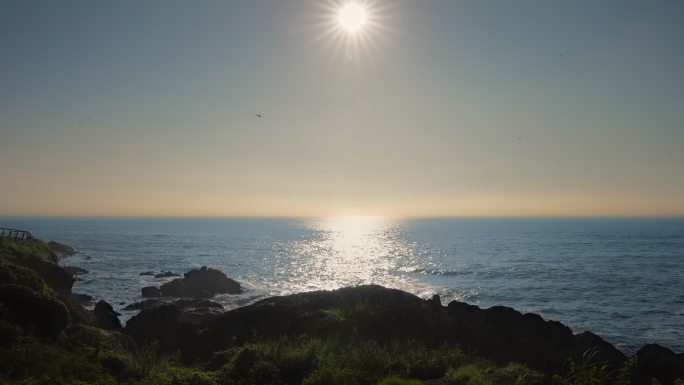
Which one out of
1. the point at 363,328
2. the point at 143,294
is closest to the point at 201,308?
the point at 143,294

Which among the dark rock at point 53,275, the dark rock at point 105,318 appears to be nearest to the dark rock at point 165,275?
the dark rock at point 53,275

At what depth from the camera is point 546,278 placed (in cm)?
5697

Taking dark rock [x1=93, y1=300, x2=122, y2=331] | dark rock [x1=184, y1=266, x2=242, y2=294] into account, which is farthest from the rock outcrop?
dark rock [x1=184, y1=266, x2=242, y2=294]

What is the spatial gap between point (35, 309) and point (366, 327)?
12.8m

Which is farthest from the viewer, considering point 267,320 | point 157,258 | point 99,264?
point 157,258

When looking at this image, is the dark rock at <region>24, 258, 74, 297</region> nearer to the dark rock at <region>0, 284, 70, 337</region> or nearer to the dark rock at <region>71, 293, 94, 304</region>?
the dark rock at <region>71, 293, 94, 304</region>

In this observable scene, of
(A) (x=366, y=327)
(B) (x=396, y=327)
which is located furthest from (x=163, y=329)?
(B) (x=396, y=327)

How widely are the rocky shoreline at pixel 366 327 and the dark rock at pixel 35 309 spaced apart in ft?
0.10

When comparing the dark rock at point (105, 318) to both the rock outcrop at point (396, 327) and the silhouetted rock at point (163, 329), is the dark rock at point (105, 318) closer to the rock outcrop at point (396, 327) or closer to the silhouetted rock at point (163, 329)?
the silhouetted rock at point (163, 329)

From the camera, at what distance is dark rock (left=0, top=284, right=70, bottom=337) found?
1472 cm

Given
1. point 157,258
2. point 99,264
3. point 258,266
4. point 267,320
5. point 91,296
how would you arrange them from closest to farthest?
1. point 267,320
2. point 91,296
3. point 99,264
4. point 258,266
5. point 157,258

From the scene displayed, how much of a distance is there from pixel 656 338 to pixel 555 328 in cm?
1492

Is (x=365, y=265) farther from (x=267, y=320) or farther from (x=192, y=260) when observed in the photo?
(x=267, y=320)

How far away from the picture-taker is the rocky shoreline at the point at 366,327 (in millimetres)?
16656
